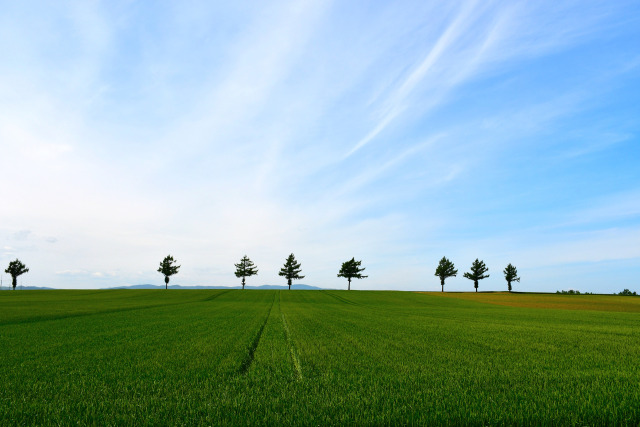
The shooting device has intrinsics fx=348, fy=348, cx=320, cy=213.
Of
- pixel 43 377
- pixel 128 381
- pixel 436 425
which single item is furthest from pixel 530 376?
pixel 43 377

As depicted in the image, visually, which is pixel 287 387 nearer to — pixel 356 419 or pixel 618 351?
pixel 356 419

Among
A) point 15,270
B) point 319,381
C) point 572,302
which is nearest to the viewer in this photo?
A: point 319,381

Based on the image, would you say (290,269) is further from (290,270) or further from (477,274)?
(477,274)

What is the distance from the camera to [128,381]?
8.80 m

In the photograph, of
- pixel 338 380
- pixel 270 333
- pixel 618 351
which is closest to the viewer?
pixel 338 380

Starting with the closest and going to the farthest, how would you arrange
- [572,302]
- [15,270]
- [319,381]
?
1. [319,381]
2. [572,302]
3. [15,270]

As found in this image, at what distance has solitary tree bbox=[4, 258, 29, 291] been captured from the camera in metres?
118

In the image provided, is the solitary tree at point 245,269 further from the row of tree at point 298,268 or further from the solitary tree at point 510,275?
the solitary tree at point 510,275

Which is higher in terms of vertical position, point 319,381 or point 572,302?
point 319,381

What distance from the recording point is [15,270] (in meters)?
118

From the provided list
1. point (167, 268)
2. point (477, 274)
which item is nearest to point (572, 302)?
point (477, 274)

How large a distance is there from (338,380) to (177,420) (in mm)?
3925

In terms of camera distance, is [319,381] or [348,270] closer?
[319,381]

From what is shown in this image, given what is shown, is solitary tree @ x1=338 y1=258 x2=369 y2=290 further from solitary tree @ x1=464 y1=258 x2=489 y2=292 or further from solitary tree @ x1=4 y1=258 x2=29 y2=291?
solitary tree @ x1=4 y1=258 x2=29 y2=291
